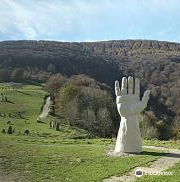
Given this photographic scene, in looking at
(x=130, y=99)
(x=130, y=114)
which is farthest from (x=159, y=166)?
(x=130, y=99)

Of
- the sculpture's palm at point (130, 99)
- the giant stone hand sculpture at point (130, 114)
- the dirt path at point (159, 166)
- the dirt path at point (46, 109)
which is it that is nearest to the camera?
the dirt path at point (159, 166)

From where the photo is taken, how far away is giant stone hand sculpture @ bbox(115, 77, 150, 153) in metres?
26.5

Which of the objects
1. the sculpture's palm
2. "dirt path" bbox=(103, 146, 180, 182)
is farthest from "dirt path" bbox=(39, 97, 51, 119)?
"dirt path" bbox=(103, 146, 180, 182)

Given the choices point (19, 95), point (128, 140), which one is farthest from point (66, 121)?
point (128, 140)

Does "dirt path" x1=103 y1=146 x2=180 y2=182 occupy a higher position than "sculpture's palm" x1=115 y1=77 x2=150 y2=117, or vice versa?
"sculpture's palm" x1=115 y1=77 x2=150 y2=117

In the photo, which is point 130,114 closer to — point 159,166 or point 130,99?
point 130,99

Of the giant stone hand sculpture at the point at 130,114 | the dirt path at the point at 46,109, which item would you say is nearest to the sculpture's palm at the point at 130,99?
the giant stone hand sculpture at the point at 130,114

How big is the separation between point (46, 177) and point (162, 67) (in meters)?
163

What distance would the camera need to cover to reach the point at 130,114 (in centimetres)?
2706

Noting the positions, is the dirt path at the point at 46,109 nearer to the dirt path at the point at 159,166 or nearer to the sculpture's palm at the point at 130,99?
the sculpture's palm at the point at 130,99

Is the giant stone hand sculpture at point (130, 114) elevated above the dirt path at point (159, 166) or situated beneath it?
elevated above

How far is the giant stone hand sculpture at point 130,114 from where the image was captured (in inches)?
1041

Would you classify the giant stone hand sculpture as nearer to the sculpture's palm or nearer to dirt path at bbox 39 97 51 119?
the sculpture's palm

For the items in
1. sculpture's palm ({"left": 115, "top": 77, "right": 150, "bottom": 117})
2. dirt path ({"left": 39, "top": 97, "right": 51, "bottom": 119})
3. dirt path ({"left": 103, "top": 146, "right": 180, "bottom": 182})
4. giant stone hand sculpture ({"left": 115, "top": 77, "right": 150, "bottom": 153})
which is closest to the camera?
dirt path ({"left": 103, "top": 146, "right": 180, "bottom": 182})
